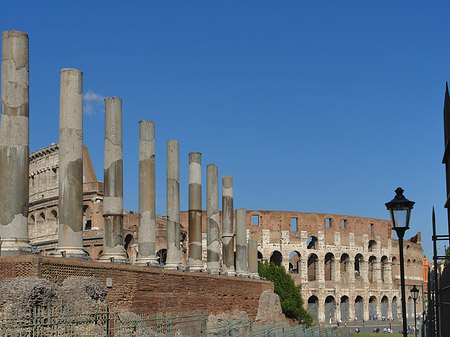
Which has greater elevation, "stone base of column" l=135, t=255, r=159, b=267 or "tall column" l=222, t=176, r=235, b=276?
"tall column" l=222, t=176, r=235, b=276

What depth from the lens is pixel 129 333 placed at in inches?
415

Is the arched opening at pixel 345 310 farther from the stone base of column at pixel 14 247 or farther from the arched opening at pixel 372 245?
the stone base of column at pixel 14 247

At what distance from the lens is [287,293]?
3678 centimetres

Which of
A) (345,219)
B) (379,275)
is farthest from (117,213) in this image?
(379,275)

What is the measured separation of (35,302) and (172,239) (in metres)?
10.0

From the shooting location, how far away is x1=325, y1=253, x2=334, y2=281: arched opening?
160 ft

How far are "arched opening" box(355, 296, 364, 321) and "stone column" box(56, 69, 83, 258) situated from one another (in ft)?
133

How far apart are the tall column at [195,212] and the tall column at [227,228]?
3104 mm

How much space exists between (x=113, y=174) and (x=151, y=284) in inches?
102

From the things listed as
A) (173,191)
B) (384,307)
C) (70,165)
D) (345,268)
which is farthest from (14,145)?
(384,307)

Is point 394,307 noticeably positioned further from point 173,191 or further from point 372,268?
point 173,191

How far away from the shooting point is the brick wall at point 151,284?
33.1 feet

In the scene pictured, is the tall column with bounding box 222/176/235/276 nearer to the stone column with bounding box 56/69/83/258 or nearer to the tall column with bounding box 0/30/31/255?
the stone column with bounding box 56/69/83/258

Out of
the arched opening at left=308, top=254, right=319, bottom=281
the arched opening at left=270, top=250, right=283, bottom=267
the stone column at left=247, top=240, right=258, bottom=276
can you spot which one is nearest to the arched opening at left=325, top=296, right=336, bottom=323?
the arched opening at left=308, top=254, right=319, bottom=281
